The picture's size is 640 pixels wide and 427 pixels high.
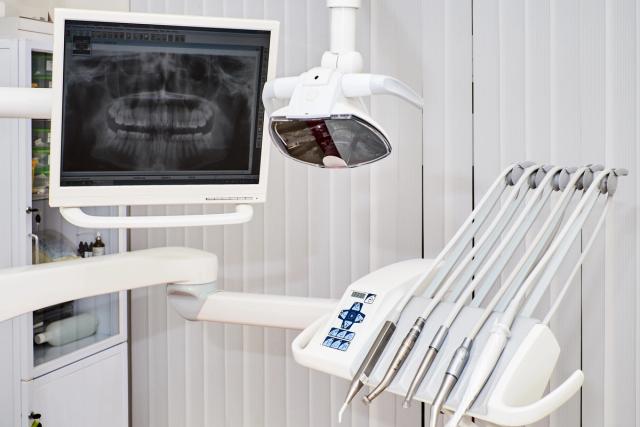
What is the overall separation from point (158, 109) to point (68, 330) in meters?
1.22

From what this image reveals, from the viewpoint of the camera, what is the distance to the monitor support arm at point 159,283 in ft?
4.62

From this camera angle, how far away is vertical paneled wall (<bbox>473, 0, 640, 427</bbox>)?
1825 mm

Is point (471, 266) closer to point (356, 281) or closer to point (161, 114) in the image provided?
point (356, 281)

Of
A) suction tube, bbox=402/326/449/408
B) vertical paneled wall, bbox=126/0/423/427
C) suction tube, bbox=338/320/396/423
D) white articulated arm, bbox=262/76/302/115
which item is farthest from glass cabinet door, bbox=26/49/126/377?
suction tube, bbox=402/326/449/408

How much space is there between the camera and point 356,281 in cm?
156

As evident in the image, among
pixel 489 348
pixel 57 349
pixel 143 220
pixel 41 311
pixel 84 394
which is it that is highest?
pixel 143 220

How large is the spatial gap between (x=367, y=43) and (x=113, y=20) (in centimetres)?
91

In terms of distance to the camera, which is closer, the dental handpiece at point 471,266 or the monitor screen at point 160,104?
the dental handpiece at point 471,266

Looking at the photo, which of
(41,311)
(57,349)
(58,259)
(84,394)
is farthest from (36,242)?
(84,394)

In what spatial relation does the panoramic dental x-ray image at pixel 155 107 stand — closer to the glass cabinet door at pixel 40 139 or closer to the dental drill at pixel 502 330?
the dental drill at pixel 502 330

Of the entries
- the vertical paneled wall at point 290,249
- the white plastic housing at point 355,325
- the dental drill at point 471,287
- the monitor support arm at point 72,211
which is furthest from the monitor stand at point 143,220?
the vertical paneled wall at point 290,249

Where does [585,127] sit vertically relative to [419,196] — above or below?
above

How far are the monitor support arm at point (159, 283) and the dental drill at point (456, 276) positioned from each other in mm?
320

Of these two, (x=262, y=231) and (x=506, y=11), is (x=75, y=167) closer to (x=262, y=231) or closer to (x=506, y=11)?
(x=262, y=231)
